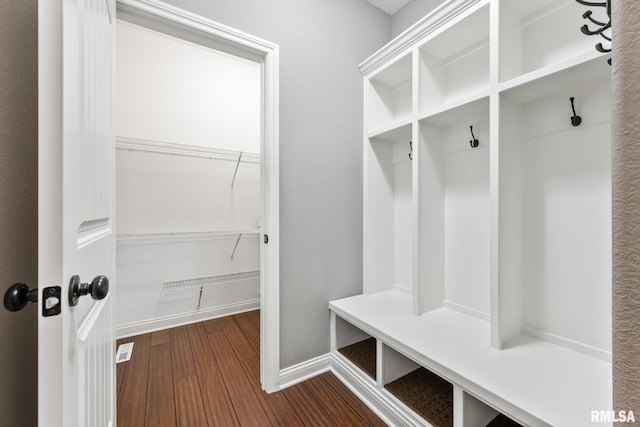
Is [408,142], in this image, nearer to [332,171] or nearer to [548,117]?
[332,171]

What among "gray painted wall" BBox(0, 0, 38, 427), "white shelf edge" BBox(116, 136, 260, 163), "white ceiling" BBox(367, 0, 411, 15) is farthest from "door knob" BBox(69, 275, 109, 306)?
"white ceiling" BBox(367, 0, 411, 15)

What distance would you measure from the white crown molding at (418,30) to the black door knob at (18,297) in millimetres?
1877

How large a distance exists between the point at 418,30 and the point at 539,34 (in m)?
0.56

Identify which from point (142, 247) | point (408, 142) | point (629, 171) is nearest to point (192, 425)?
point (142, 247)

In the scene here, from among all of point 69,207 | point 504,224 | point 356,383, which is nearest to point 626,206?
point 69,207

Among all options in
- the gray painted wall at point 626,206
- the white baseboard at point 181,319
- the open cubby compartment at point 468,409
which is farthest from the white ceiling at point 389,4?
the white baseboard at point 181,319

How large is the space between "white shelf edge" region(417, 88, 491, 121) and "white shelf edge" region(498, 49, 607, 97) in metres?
0.07

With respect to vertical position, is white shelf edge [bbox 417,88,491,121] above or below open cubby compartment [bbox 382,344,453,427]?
above

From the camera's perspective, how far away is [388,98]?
77.8 inches

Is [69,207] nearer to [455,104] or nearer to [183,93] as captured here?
[455,104]

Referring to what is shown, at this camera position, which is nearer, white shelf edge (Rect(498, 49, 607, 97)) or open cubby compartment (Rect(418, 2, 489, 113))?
white shelf edge (Rect(498, 49, 607, 97))

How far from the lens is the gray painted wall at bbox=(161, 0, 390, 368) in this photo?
1.61 meters

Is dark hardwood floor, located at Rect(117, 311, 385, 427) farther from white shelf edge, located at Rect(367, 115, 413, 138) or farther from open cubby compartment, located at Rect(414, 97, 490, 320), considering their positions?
white shelf edge, located at Rect(367, 115, 413, 138)

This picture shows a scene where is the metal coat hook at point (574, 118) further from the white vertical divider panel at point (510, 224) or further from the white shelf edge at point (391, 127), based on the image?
the white shelf edge at point (391, 127)
